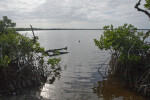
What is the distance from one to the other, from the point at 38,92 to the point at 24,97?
3.87 feet

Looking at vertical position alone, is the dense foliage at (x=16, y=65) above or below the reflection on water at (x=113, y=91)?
above

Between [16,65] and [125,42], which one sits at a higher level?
[125,42]

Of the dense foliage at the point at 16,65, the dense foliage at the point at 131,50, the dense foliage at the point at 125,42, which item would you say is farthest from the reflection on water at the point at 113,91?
the dense foliage at the point at 16,65

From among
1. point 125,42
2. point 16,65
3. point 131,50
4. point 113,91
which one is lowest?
point 113,91

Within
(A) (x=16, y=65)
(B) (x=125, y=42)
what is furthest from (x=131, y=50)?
(A) (x=16, y=65)

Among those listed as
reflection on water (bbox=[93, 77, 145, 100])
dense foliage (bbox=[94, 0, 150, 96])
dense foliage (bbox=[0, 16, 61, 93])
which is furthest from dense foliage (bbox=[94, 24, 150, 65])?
dense foliage (bbox=[0, 16, 61, 93])

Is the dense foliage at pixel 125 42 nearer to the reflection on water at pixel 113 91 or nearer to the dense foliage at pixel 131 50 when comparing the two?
the dense foliage at pixel 131 50

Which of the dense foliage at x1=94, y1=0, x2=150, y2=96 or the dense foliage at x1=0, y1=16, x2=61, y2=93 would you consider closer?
the dense foliage at x1=0, y1=16, x2=61, y2=93

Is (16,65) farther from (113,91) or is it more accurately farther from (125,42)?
(125,42)

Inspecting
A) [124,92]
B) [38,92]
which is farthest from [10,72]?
[124,92]

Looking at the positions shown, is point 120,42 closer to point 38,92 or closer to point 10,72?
point 38,92

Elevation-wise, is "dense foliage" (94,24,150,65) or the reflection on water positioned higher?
"dense foliage" (94,24,150,65)

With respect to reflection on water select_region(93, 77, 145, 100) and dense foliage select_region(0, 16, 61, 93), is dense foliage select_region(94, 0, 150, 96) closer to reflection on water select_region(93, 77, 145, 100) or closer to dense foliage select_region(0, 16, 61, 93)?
reflection on water select_region(93, 77, 145, 100)

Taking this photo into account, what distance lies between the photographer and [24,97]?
8.47 meters
